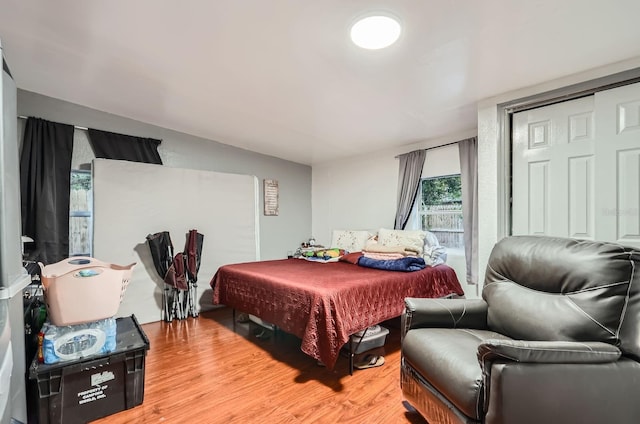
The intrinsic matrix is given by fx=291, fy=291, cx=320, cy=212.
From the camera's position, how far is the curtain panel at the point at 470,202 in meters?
3.37

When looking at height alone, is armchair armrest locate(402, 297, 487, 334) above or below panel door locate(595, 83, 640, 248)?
below

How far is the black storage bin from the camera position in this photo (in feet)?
5.37

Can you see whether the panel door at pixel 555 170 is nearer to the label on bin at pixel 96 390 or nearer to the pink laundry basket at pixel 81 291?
the pink laundry basket at pixel 81 291

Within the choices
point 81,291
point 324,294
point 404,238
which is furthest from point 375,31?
point 404,238

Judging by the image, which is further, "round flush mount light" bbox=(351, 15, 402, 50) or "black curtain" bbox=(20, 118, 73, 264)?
"black curtain" bbox=(20, 118, 73, 264)

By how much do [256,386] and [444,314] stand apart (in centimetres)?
138

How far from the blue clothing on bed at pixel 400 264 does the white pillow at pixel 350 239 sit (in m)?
1.11

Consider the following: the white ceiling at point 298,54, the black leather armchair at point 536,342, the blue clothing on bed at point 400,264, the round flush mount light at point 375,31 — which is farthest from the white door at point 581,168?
the round flush mount light at point 375,31

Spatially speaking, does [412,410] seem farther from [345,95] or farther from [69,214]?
[69,214]

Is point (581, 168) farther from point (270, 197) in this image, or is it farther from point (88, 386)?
point (270, 197)

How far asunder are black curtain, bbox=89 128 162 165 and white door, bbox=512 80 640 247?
3938 mm

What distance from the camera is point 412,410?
180 cm

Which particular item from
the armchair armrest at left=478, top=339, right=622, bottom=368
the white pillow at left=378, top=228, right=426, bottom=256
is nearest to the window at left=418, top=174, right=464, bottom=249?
the white pillow at left=378, top=228, right=426, bottom=256

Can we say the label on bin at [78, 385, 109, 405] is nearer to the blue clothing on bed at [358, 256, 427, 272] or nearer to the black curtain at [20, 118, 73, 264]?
the black curtain at [20, 118, 73, 264]
